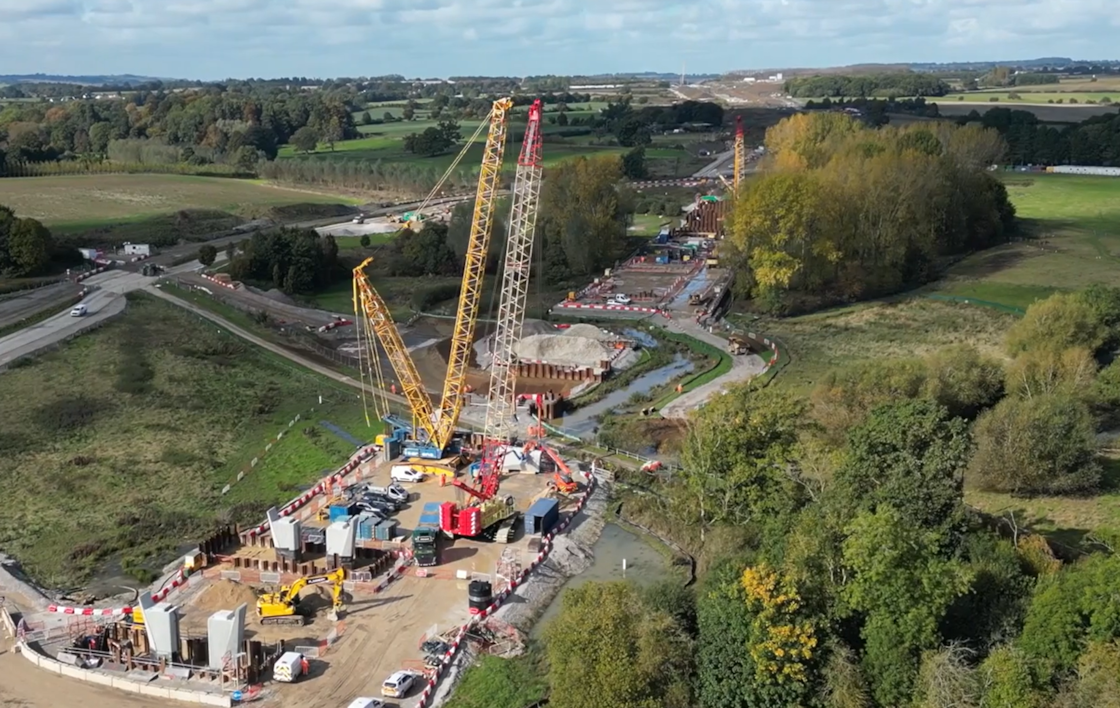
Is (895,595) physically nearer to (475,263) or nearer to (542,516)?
(542,516)

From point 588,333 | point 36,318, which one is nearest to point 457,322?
point 588,333

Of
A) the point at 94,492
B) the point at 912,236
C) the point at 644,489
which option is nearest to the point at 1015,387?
the point at 644,489

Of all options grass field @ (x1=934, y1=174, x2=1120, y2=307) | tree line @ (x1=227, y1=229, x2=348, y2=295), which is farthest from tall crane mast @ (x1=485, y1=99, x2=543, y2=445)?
grass field @ (x1=934, y1=174, x2=1120, y2=307)

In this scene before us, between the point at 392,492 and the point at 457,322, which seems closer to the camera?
the point at 392,492

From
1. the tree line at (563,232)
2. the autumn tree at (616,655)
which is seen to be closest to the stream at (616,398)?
the autumn tree at (616,655)

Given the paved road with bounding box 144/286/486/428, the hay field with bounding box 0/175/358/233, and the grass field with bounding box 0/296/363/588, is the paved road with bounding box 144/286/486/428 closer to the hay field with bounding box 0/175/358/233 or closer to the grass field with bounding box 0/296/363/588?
the grass field with bounding box 0/296/363/588

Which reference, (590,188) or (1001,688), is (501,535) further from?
(590,188)
